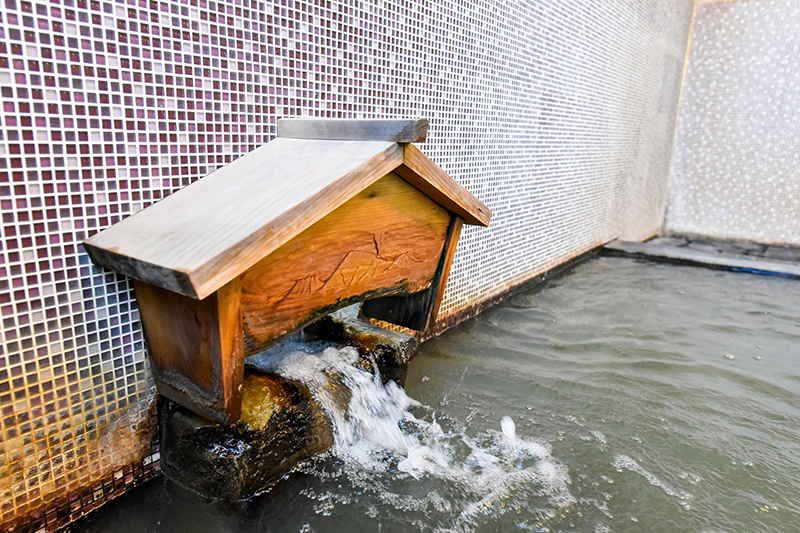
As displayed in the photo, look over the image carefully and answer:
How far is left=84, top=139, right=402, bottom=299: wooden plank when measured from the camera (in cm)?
140

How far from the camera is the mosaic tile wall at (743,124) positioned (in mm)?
7438

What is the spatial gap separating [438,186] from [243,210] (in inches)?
32.4

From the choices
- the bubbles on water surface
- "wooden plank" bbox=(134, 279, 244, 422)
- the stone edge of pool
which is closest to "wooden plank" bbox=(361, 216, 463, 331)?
the bubbles on water surface

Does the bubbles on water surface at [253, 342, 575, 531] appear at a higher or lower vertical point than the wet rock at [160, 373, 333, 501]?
lower

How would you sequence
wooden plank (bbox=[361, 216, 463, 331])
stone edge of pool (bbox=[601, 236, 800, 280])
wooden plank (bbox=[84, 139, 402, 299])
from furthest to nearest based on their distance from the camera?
stone edge of pool (bbox=[601, 236, 800, 280]), wooden plank (bbox=[361, 216, 463, 331]), wooden plank (bbox=[84, 139, 402, 299])

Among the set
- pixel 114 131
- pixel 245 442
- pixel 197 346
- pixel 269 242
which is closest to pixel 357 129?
pixel 269 242

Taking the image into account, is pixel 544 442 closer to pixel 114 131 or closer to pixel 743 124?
pixel 114 131

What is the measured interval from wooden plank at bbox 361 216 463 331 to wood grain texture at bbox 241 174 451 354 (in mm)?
80

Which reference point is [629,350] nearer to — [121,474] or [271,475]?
[271,475]

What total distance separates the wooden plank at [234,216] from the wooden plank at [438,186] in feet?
0.32

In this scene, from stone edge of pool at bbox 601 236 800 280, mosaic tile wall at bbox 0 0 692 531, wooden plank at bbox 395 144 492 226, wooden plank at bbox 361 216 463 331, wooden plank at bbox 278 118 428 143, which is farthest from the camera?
stone edge of pool at bbox 601 236 800 280

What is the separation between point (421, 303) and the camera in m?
2.71

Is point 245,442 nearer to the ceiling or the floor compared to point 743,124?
nearer to the floor

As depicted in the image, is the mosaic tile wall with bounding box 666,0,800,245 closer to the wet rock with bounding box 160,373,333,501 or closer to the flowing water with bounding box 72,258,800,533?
the flowing water with bounding box 72,258,800,533
